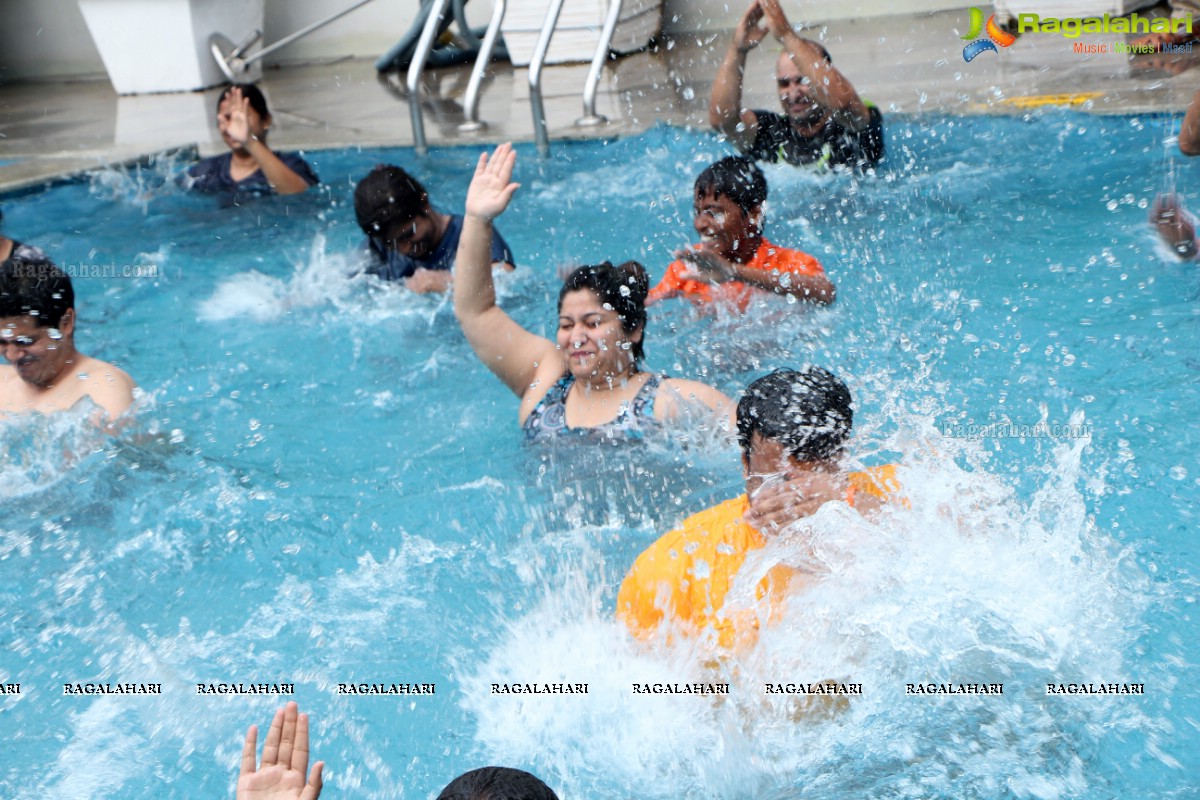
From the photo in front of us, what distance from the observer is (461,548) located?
442 centimetres

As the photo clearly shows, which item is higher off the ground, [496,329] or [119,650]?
[496,329]

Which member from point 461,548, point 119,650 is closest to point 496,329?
point 461,548

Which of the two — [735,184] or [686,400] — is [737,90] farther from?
[686,400]

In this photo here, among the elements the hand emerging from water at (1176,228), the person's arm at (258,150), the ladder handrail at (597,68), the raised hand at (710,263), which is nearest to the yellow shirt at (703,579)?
the raised hand at (710,263)

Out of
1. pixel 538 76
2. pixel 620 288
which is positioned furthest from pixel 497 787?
pixel 538 76

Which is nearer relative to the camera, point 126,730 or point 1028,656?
point 1028,656

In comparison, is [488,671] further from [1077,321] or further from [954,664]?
[1077,321]

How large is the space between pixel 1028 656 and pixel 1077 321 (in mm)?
2620

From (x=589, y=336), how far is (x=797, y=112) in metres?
3.29

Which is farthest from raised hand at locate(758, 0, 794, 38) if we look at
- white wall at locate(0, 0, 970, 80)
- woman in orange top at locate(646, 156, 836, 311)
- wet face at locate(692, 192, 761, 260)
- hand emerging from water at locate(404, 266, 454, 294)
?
white wall at locate(0, 0, 970, 80)

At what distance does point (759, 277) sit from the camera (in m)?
5.18

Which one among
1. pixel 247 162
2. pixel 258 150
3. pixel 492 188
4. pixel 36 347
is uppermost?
pixel 492 188

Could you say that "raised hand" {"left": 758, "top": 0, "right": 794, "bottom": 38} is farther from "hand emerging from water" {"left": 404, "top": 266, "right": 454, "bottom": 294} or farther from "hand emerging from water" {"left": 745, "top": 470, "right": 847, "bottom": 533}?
"hand emerging from water" {"left": 745, "top": 470, "right": 847, "bottom": 533}

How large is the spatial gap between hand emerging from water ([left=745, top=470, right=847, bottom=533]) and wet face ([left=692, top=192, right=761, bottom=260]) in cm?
237
